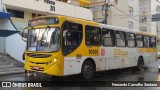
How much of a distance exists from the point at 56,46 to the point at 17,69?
762cm

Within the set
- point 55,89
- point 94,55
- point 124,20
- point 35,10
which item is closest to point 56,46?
point 55,89

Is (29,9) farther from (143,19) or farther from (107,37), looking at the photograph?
(143,19)

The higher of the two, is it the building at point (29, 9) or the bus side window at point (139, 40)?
the building at point (29, 9)

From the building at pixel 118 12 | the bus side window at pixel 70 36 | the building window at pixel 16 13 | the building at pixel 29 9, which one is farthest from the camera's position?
the building at pixel 118 12

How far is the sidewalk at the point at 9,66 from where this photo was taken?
16686mm

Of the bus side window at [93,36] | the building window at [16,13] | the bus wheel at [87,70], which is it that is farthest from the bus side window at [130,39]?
the building window at [16,13]

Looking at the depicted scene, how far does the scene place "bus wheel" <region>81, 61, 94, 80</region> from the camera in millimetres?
12531

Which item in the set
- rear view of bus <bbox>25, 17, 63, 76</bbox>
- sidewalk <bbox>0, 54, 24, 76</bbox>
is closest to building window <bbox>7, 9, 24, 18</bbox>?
sidewalk <bbox>0, 54, 24, 76</bbox>

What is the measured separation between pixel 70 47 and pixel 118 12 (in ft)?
97.9

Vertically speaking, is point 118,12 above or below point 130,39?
above

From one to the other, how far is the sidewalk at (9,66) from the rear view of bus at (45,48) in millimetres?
4989

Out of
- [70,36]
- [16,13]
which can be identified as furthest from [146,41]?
[16,13]

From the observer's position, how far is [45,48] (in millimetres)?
11195

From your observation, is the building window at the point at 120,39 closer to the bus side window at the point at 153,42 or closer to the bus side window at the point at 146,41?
the bus side window at the point at 146,41
